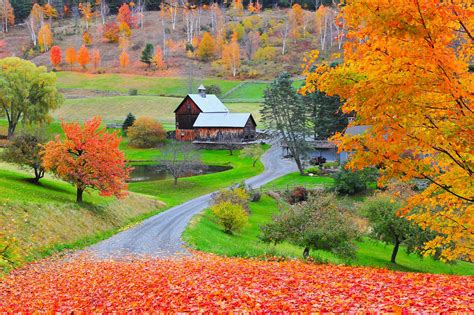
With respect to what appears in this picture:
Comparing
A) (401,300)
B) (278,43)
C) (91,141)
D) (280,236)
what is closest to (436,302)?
(401,300)

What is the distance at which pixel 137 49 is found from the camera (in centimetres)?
15050

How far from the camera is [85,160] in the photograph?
1277 inches

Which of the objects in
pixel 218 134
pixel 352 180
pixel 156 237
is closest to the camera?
pixel 156 237

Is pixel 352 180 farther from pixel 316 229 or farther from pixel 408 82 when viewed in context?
pixel 408 82

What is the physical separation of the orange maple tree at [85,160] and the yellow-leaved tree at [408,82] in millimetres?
23361

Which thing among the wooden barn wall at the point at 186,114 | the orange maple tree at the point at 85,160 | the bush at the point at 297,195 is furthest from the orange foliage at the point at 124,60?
the orange maple tree at the point at 85,160

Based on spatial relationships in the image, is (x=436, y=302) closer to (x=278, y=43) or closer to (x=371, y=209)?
(x=371, y=209)

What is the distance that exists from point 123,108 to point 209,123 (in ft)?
92.8

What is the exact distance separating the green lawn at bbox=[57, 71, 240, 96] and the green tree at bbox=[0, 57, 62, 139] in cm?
4799

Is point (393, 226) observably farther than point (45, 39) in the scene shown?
No

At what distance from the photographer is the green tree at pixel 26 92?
6875 centimetres

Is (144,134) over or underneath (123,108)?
underneath

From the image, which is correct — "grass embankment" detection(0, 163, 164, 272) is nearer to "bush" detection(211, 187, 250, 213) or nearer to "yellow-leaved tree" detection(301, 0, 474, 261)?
"bush" detection(211, 187, 250, 213)

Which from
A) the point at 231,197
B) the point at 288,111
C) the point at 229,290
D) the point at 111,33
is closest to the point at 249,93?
the point at 288,111
